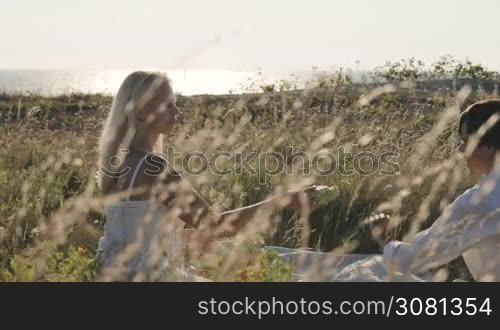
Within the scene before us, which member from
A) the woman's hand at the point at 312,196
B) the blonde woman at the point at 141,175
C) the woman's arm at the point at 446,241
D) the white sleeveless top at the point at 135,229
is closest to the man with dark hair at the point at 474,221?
the woman's arm at the point at 446,241

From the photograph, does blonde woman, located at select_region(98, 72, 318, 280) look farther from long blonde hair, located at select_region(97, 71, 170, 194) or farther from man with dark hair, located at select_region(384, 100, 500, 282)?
man with dark hair, located at select_region(384, 100, 500, 282)

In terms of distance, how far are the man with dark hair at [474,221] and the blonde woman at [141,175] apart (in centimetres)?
57

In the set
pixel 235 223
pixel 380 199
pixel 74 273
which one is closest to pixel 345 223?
pixel 380 199

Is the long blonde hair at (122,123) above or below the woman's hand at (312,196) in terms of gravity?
above

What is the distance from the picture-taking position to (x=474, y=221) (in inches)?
121

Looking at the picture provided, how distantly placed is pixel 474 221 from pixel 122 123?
1.66 m

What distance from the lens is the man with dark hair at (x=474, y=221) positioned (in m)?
3.00

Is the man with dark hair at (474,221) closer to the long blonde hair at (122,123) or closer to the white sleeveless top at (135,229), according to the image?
the white sleeveless top at (135,229)

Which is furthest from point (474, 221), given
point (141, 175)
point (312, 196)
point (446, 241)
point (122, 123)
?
point (122, 123)

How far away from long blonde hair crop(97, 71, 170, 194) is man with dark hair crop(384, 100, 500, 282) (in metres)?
1.28

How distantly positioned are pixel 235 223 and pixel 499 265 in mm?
1201

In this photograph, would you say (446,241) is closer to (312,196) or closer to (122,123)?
(312,196)

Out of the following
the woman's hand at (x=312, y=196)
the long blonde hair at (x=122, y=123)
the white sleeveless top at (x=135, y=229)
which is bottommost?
the white sleeveless top at (x=135, y=229)

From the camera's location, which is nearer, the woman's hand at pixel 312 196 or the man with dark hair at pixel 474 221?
the man with dark hair at pixel 474 221
